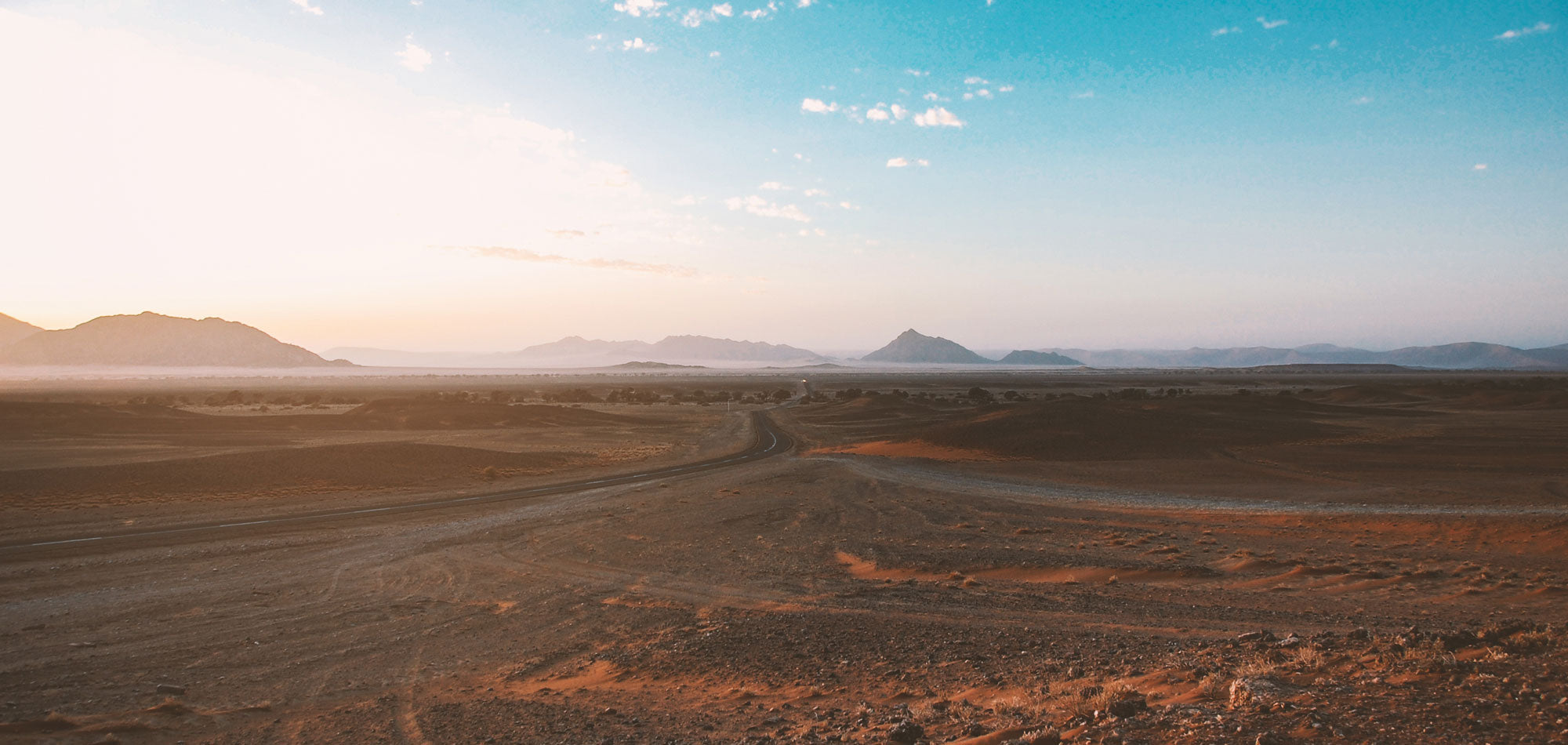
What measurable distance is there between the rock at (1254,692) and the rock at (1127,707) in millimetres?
665

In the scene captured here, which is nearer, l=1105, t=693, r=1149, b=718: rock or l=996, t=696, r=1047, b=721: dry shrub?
l=1105, t=693, r=1149, b=718: rock

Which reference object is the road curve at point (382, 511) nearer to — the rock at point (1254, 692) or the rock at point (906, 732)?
the rock at point (906, 732)

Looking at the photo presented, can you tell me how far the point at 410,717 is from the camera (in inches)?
306

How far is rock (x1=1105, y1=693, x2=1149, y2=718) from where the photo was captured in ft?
19.4

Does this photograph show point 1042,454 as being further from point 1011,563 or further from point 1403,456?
point 1011,563

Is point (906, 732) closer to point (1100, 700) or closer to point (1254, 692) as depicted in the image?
point (1100, 700)

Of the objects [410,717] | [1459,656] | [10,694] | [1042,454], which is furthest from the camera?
[1042,454]

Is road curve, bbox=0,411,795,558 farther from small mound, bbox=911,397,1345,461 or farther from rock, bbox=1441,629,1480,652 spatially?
rock, bbox=1441,629,1480,652

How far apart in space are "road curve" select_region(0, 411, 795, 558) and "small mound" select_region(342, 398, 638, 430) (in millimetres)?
26270

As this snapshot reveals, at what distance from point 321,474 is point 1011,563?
25448 millimetres

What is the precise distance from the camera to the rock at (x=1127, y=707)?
5898 millimetres

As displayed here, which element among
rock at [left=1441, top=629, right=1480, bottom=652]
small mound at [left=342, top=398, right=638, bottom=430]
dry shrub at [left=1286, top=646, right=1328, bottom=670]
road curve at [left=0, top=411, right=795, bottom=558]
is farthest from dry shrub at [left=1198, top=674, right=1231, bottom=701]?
small mound at [left=342, top=398, right=638, bottom=430]

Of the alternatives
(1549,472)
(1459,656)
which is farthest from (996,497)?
(1549,472)

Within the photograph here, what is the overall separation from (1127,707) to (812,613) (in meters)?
5.62
